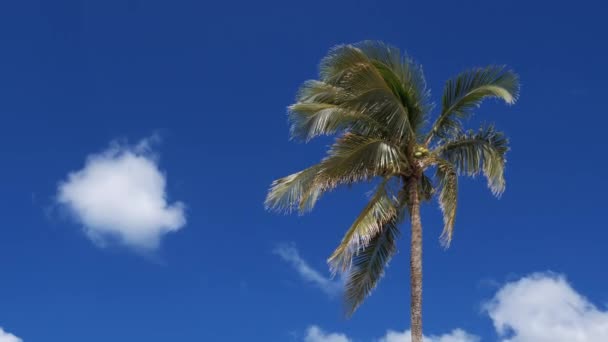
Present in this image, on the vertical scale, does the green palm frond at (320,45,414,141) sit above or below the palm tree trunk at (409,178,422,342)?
above

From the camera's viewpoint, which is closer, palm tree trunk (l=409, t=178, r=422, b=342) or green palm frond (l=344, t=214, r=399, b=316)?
palm tree trunk (l=409, t=178, r=422, b=342)

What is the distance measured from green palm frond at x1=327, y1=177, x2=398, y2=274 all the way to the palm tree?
0.02 meters

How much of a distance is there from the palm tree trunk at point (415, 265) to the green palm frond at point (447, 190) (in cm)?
77

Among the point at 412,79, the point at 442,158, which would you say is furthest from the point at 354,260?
the point at 412,79

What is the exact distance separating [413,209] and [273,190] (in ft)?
11.0

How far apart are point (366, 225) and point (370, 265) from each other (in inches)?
77.7

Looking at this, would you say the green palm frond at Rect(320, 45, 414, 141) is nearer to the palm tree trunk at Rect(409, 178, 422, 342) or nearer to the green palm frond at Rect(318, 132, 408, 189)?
the green palm frond at Rect(318, 132, 408, 189)

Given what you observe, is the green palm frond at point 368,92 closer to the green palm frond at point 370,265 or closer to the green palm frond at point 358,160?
the green palm frond at point 358,160

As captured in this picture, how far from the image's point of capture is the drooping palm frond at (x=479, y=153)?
18406 mm

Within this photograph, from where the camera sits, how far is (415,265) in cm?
1730

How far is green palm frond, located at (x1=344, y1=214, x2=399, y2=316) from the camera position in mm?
19781

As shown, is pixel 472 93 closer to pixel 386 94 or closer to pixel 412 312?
pixel 386 94

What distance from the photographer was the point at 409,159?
18391 mm

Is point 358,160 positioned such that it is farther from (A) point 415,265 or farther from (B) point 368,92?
(A) point 415,265
